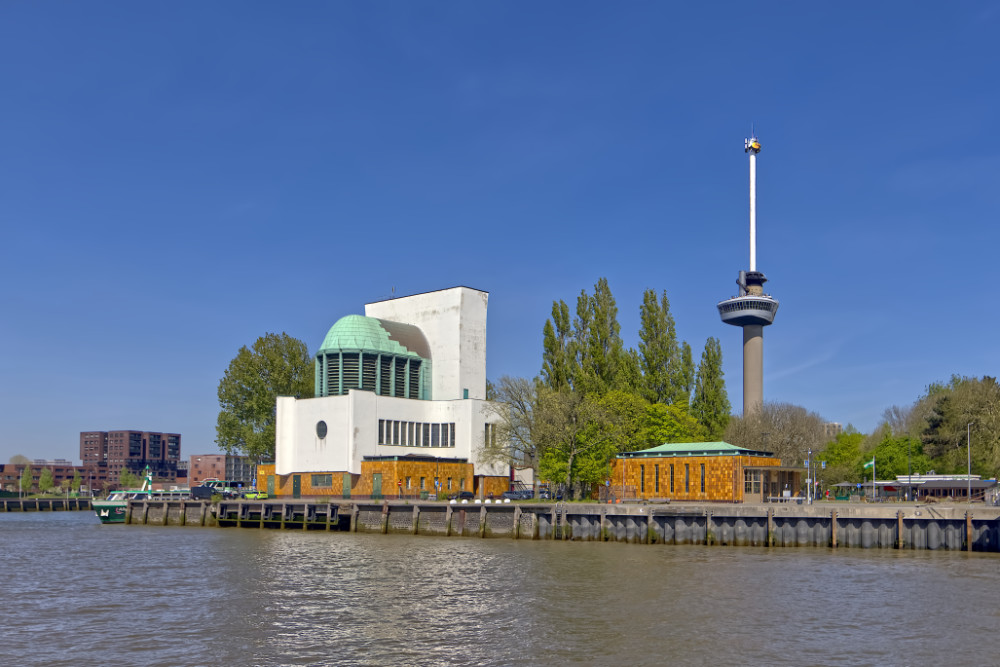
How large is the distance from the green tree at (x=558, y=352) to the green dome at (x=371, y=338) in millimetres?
19975

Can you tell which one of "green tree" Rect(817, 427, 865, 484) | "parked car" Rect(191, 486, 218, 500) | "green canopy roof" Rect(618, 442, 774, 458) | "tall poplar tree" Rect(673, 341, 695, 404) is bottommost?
"parked car" Rect(191, 486, 218, 500)

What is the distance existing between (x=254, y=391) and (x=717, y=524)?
262 feet

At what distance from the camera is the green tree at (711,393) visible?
114 meters

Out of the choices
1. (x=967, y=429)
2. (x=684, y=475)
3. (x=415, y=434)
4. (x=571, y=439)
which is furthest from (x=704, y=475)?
(x=415, y=434)

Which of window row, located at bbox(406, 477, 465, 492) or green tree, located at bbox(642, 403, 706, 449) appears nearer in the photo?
green tree, located at bbox(642, 403, 706, 449)

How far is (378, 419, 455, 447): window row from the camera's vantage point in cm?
10975


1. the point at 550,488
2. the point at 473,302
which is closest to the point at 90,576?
the point at 550,488

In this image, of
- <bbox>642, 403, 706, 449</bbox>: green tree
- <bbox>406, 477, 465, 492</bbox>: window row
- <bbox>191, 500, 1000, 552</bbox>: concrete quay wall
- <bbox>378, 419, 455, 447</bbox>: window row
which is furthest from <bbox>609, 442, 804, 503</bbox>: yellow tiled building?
<bbox>378, 419, 455, 447</bbox>: window row

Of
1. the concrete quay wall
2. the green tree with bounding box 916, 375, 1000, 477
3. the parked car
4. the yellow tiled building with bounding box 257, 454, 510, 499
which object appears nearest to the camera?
the concrete quay wall

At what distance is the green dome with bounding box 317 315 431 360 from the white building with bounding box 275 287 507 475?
12 centimetres

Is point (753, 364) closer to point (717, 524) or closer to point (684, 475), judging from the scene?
point (684, 475)

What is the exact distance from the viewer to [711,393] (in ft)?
379

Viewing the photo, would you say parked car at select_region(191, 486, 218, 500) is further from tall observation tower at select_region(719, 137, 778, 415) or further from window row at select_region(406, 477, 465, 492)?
tall observation tower at select_region(719, 137, 778, 415)

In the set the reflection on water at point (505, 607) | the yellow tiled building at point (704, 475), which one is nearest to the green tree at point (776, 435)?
the yellow tiled building at point (704, 475)
